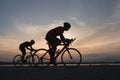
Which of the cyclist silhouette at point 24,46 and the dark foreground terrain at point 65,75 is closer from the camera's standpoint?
the dark foreground terrain at point 65,75

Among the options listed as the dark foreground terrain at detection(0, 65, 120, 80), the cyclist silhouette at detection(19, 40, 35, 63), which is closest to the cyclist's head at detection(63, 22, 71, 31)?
the dark foreground terrain at detection(0, 65, 120, 80)

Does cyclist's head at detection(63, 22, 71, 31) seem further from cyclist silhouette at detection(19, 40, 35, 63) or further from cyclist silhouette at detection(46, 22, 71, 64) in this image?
cyclist silhouette at detection(19, 40, 35, 63)

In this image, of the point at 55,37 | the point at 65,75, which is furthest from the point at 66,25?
the point at 65,75

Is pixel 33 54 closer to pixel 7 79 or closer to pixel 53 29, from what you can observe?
pixel 53 29

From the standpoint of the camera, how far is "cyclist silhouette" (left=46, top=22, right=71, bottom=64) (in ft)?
47.5

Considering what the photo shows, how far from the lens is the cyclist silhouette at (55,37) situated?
14.5 meters

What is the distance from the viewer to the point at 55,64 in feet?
50.5

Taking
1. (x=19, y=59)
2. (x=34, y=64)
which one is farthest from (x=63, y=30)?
(x=19, y=59)

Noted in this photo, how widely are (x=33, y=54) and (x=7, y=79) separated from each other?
29.5 feet

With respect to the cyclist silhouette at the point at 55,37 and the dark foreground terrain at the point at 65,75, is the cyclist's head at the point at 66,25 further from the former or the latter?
the dark foreground terrain at the point at 65,75

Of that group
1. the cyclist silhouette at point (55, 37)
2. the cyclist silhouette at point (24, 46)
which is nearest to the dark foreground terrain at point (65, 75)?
the cyclist silhouette at point (55, 37)

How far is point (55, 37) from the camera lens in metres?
14.8

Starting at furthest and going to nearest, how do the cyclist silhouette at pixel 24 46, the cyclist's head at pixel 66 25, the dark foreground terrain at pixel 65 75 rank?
1. the cyclist silhouette at pixel 24 46
2. the cyclist's head at pixel 66 25
3. the dark foreground terrain at pixel 65 75

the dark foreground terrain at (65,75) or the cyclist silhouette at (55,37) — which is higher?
the cyclist silhouette at (55,37)
